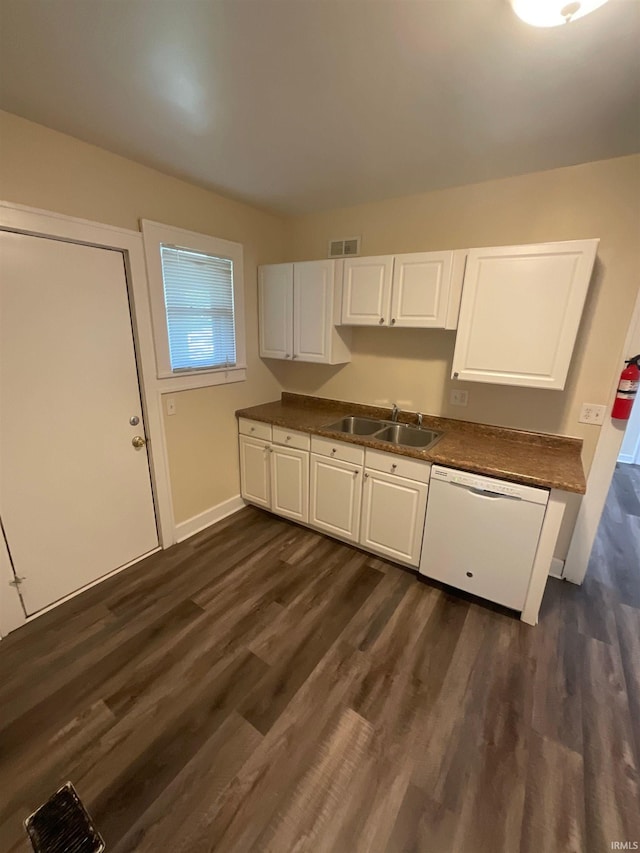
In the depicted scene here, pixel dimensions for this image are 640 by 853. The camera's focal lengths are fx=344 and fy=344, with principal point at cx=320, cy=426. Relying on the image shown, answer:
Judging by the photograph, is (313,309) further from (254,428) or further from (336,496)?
(336,496)

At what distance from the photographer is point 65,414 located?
1955 millimetres

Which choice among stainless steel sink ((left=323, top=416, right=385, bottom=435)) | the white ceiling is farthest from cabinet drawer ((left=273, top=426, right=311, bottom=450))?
the white ceiling

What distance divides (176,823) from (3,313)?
223 centimetres

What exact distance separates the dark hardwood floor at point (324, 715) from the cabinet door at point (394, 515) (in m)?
0.21

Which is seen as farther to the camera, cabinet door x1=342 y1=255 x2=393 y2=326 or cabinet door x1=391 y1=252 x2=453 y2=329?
cabinet door x1=342 y1=255 x2=393 y2=326

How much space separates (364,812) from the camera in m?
1.22

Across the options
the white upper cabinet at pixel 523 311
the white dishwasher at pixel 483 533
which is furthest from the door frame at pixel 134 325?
the white upper cabinet at pixel 523 311

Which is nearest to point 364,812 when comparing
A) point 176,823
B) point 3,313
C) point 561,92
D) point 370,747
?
point 370,747

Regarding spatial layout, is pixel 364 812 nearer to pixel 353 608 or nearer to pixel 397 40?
pixel 353 608

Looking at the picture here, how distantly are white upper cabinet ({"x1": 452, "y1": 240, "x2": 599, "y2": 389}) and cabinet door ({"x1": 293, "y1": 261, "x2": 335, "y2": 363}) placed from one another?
0.99 m

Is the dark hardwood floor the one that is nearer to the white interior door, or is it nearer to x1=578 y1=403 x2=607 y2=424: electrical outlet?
the white interior door

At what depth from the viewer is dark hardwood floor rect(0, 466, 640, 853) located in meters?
1.20

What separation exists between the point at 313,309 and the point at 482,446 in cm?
160

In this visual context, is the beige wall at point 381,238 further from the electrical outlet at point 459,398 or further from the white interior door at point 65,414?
the white interior door at point 65,414
